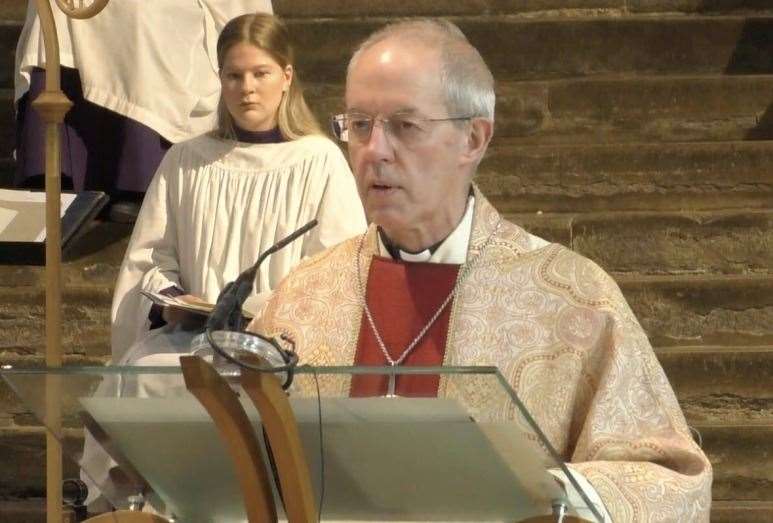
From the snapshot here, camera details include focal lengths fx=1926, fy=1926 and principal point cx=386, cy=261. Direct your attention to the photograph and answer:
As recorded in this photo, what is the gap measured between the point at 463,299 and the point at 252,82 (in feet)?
8.13

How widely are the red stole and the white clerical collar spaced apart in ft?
0.05

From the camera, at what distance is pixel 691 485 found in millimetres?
3191

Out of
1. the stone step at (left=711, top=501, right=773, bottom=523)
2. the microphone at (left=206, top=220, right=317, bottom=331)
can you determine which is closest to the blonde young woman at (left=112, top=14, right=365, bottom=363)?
the stone step at (left=711, top=501, right=773, bottom=523)

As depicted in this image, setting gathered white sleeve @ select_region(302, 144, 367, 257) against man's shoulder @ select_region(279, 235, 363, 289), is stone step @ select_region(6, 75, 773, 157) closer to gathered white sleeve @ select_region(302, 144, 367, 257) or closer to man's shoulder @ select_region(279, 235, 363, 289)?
gathered white sleeve @ select_region(302, 144, 367, 257)

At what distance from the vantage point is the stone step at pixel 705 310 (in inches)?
235

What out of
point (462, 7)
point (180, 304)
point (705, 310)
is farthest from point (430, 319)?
point (462, 7)

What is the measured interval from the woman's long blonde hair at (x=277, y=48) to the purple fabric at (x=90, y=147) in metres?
0.87

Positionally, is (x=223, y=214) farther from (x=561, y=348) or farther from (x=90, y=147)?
(x=561, y=348)

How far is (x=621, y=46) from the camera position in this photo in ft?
25.0

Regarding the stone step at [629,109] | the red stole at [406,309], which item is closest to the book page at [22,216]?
the red stole at [406,309]

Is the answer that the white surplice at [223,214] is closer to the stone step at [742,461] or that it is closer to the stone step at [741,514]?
the stone step at [742,461]

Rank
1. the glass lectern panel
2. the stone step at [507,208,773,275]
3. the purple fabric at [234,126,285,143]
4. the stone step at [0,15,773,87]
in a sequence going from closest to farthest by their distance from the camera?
the glass lectern panel → the purple fabric at [234,126,285,143] → the stone step at [507,208,773,275] → the stone step at [0,15,773,87]

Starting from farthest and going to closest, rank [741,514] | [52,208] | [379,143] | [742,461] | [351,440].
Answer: [742,461], [741,514], [52,208], [379,143], [351,440]

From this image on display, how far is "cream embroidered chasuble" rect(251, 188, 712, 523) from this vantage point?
125 inches
